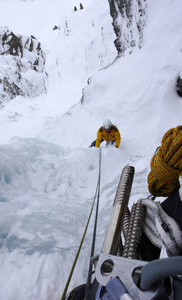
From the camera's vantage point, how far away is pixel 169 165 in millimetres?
1223

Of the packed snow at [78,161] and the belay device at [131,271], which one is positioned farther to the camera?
the packed snow at [78,161]

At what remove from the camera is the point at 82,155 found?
175 inches

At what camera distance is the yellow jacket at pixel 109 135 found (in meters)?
4.76

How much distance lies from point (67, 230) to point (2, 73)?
92.0 feet

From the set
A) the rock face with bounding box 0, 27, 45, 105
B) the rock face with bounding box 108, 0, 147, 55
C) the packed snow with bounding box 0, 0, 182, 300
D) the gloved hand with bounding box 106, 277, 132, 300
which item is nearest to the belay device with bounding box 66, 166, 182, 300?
the gloved hand with bounding box 106, 277, 132, 300

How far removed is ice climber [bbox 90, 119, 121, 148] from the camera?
15.3ft

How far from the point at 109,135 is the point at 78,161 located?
46.1 inches

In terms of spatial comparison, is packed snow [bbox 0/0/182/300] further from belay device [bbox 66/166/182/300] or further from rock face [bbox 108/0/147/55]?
belay device [bbox 66/166/182/300]

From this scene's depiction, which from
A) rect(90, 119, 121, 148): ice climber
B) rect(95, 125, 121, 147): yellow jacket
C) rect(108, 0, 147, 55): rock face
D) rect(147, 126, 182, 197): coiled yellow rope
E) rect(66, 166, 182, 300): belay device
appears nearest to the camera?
rect(66, 166, 182, 300): belay device

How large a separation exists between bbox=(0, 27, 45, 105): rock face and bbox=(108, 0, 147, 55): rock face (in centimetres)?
2092

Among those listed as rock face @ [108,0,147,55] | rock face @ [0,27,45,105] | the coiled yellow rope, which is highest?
rock face @ [108,0,147,55]

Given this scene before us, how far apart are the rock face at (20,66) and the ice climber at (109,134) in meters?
23.4

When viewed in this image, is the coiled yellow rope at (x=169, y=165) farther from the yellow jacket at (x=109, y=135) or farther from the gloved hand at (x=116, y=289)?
the yellow jacket at (x=109, y=135)

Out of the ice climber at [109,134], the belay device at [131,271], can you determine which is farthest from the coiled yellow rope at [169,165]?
the ice climber at [109,134]
